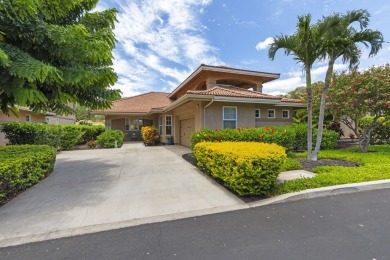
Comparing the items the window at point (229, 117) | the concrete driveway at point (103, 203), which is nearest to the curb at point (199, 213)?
the concrete driveway at point (103, 203)

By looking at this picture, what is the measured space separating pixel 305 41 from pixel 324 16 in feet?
4.10

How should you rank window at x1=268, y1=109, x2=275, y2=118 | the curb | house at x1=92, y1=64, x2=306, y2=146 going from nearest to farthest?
1. the curb
2. house at x1=92, y1=64, x2=306, y2=146
3. window at x1=268, y1=109, x2=275, y2=118

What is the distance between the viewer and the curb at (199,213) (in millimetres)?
3113

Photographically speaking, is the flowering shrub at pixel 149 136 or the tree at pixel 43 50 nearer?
the tree at pixel 43 50

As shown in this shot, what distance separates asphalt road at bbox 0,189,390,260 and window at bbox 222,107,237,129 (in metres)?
8.08

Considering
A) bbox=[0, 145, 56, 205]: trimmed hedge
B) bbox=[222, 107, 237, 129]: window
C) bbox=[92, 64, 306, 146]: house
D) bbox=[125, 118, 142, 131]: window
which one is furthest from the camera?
bbox=[125, 118, 142, 131]: window

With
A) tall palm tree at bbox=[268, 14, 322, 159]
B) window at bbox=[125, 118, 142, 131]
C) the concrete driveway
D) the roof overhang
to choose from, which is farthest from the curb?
window at bbox=[125, 118, 142, 131]

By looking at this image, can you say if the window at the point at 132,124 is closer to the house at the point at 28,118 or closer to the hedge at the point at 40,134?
the house at the point at 28,118

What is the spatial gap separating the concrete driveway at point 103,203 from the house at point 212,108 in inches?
190

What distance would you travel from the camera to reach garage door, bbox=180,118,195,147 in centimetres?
1420

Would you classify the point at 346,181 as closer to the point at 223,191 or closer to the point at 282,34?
the point at 223,191

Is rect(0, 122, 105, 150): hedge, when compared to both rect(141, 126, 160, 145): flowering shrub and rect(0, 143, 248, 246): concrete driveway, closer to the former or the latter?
rect(141, 126, 160, 145): flowering shrub

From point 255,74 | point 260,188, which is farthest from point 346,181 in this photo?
point 255,74

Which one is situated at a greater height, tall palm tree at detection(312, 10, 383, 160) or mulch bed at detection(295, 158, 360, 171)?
tall palm tree at detection(312, 10, 383, 160)
